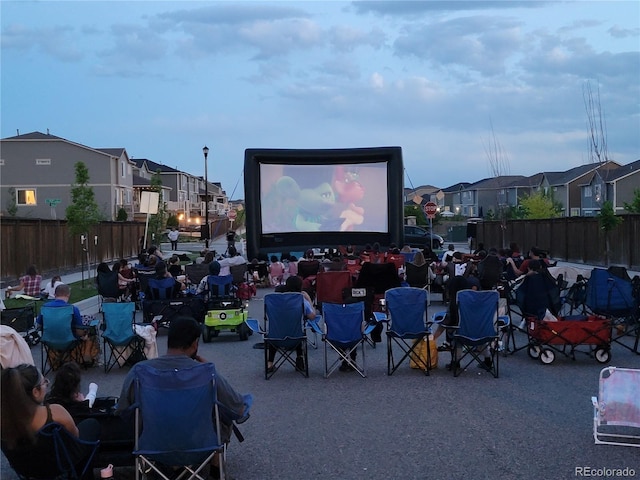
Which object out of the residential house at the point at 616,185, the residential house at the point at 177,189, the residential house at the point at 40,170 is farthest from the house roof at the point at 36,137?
the residential house at the point at 616,185

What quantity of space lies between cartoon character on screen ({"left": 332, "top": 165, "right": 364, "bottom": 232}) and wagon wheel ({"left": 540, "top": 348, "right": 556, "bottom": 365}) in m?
Answer: 19.2

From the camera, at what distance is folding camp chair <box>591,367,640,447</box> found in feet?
20.8

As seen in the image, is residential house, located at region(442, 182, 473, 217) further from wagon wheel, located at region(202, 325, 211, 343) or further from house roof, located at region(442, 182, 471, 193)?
wagon wheel, located at region(202, 325, 211, 343)

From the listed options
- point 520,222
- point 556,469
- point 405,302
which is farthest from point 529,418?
point 520,222

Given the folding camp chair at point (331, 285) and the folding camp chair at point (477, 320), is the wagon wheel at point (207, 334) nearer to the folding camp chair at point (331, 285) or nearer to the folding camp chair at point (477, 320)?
the folding camp chair at point (331, 285)

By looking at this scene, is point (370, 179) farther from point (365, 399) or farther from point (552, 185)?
point (552, 185)

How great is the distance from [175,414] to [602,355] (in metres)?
6.70

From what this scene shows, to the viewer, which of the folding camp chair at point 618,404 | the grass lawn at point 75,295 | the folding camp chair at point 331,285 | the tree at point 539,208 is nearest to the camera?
the folding camp chair at point 618,404

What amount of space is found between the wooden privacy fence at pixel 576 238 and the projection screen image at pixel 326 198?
9068mm

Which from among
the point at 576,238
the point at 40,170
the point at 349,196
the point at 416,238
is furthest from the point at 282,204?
the point at 40,170

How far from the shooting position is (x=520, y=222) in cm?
4291

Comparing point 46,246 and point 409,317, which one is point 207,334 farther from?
point 46,246

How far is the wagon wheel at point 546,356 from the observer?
32.5 ft

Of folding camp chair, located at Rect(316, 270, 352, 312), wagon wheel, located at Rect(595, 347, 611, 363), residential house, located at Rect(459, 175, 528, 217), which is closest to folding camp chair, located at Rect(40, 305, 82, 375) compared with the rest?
folding camp chair, located at Rect(316, 270, 352, 312)
